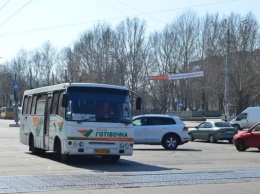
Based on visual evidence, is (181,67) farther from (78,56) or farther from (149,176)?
(149,176)

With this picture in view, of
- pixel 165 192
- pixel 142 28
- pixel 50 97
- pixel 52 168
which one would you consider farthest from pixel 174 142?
pixel 142 28

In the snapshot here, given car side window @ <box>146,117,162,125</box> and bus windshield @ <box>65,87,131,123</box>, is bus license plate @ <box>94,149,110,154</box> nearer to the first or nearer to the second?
bus windshield @ <box>65,87,131,123</box>

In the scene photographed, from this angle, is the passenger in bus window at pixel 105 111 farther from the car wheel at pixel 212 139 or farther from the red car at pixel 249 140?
the car wheel at pixel 212 139

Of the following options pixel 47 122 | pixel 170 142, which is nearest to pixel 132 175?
pixel 47 122

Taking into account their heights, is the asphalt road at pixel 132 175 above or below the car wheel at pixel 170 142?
below

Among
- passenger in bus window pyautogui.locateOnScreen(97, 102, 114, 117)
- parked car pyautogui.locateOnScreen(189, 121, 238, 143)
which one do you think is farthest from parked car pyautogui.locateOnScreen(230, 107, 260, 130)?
passenger in bus window pyautogui.locateOnScreen(97, 102, 114, 117)

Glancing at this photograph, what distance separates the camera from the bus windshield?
56.7 feet

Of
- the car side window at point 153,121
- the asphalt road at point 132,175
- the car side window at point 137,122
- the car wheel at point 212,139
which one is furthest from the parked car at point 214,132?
the asphalt road at point 132,175

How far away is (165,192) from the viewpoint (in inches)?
440

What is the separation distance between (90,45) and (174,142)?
6257 centimetres

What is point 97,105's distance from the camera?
17.5m

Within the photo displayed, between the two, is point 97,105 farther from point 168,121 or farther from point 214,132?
point 214,132

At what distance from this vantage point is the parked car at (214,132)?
1259 inches

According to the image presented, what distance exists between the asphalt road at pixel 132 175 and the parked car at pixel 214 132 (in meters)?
12.0
